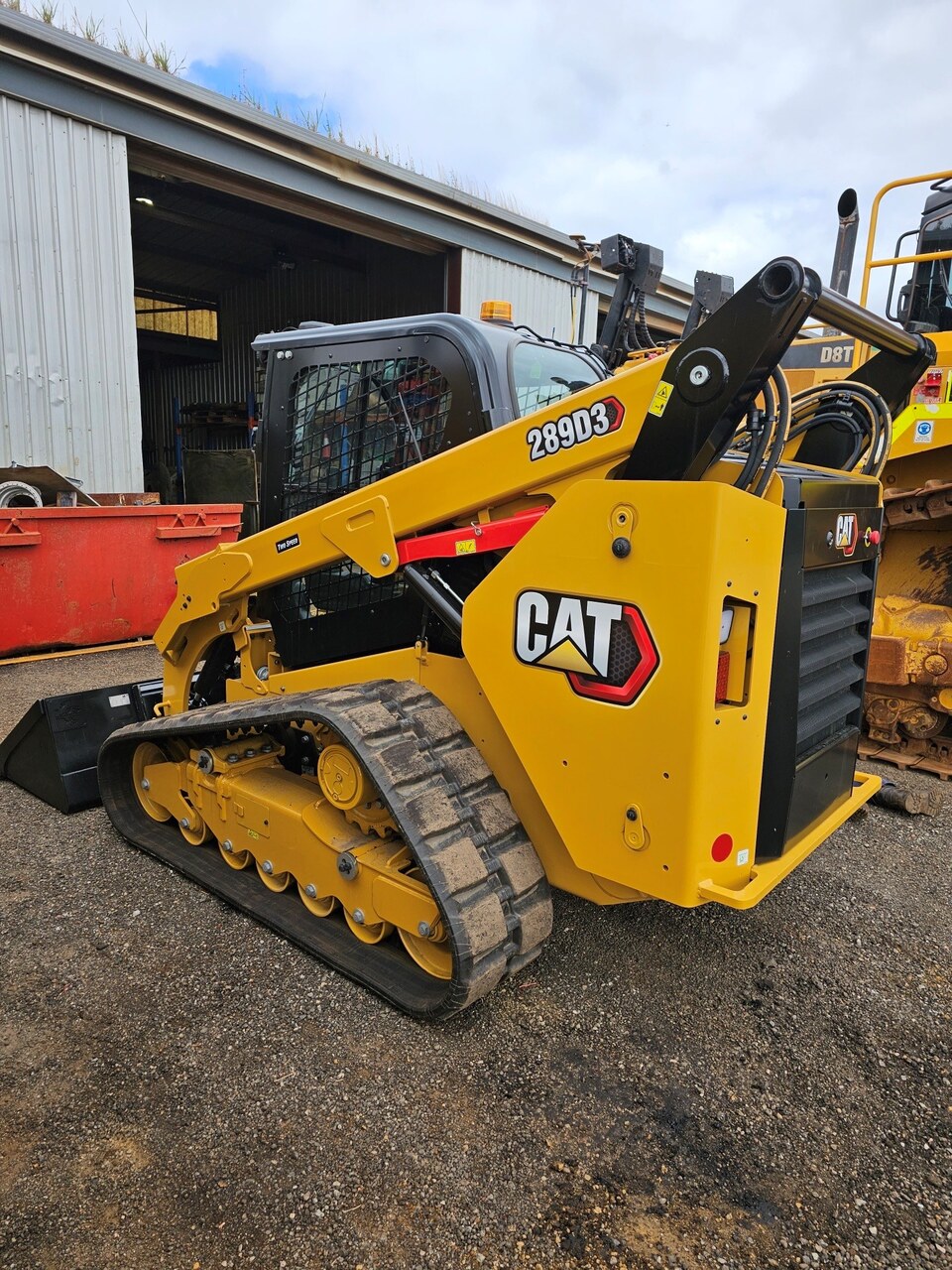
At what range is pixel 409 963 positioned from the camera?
8.66ft

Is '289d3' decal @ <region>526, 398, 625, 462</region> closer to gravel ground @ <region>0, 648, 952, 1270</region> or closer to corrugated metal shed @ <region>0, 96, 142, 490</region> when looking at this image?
gravel ground @ <region>0, 648, 952, 1270</region>

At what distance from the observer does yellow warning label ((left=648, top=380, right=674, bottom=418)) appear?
80.5 inches

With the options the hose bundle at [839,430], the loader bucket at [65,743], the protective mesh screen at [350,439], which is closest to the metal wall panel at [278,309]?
the loader bucket at [65,743]

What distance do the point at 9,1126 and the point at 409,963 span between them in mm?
1140

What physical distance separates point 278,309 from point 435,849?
17.9m

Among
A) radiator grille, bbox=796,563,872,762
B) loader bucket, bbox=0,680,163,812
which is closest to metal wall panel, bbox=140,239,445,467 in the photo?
loader bucket, bbox=0,680,163,812

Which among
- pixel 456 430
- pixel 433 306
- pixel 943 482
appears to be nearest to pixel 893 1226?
pixel 456 430

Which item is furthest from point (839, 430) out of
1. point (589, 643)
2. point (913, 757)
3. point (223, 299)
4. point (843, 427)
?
point (223, 299)

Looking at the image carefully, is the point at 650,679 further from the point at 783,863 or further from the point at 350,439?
the point at 350,439

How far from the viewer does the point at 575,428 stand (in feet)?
7.43

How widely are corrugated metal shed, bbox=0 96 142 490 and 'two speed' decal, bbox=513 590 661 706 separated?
722 cm

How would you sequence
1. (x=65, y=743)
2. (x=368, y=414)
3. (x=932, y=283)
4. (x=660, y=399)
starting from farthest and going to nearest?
(x=932, y=283), (x=65, y=743), (x=368, y=414), (x=660, y=399)

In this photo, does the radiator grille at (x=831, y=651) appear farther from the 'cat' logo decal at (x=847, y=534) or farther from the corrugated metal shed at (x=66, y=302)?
the corrugated metal shed at (x=66, y=302)

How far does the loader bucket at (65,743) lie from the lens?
13.0 feet
